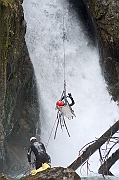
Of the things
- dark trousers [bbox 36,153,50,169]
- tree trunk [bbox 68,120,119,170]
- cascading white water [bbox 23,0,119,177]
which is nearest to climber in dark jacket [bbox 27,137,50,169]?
dark trousers [bbox 36,153,50,169]

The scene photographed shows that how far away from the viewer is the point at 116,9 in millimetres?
17422

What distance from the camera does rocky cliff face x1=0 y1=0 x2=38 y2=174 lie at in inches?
450

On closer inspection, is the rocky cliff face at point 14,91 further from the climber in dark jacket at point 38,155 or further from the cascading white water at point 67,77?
the climber in dark jacket at point 38,155

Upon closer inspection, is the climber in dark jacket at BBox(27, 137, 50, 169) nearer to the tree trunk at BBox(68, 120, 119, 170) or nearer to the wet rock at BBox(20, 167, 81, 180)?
the wet rock at BBox(20, 167, 81, 180)

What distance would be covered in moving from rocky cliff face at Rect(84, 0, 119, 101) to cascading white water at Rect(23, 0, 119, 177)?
0.47 m

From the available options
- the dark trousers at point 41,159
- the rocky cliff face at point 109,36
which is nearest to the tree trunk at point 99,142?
the dark trousers at point 41,159

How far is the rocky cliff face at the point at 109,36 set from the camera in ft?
57.5

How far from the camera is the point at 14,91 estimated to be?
13375 mm

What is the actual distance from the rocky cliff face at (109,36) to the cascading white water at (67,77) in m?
0.47

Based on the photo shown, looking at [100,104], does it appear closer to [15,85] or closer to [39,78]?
[39,78]

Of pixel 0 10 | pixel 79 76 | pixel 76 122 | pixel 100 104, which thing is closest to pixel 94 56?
pixel 79 76

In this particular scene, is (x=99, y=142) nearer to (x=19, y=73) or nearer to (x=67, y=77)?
(x=19, y=73)

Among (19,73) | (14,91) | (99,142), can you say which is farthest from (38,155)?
(19,73)

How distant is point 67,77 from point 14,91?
186 inches
